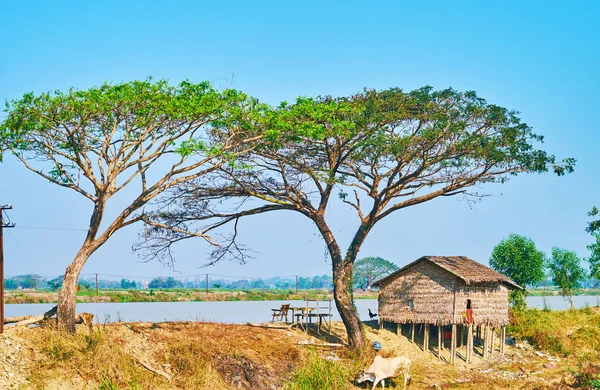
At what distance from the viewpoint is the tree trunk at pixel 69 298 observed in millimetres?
17938

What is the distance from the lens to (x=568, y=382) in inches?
858

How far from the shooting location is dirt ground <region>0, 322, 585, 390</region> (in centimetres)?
1673

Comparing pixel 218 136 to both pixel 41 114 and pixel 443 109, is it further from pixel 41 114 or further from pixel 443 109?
pixel 443 109

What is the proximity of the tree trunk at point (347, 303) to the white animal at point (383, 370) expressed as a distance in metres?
3.23

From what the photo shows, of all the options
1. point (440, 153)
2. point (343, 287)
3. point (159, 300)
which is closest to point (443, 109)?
point (440, 153)

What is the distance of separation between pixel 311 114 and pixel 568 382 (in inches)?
429

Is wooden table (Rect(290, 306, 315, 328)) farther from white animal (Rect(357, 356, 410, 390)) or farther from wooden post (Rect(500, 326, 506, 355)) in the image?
wooden post (Rect(500, 326, 506, 355))

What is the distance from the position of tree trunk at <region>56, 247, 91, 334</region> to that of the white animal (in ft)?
26.3

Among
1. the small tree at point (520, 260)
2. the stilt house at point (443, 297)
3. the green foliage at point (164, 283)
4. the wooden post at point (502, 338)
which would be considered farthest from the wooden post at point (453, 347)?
the green foliage at point (164, 283)

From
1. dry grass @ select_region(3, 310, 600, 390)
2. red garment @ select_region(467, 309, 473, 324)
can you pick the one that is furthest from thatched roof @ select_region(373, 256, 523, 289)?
dry grass @ select_region(3, 310, 600, 390)

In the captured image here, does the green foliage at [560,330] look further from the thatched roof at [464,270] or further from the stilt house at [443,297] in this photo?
the thatched roof at [464,270]

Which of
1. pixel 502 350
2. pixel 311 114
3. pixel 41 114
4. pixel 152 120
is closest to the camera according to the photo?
pixel 41 114

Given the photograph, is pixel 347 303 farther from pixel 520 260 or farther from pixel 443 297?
pixel 520 260

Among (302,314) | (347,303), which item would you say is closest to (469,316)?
(347,303)
